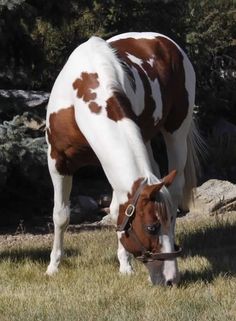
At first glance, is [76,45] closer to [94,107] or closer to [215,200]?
[215,200]

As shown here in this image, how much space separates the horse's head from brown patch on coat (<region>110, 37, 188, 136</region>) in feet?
3.93

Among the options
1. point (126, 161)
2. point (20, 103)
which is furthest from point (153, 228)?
point (20, 103)

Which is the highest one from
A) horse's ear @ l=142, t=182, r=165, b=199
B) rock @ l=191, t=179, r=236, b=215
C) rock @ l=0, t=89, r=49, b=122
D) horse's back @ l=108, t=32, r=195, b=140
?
horse's back @ l=108, t=32, r=195, b=140

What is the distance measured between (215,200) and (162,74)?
3395mm

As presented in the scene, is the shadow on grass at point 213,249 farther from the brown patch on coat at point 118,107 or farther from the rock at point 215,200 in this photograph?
the rock at point 215,200

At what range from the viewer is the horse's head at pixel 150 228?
15.5 ft

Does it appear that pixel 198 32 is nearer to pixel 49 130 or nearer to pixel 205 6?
pixel 205 6

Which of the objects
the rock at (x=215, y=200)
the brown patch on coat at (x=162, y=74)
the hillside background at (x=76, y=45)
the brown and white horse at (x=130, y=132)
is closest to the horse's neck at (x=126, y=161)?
the brown and white horse at (x=130, y=132)

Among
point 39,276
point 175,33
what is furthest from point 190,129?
point 175,33

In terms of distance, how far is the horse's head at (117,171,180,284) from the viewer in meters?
4.74

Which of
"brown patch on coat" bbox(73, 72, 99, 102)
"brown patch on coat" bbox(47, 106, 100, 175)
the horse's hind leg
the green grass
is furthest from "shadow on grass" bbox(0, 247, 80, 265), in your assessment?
"brown patch on coat" bbox(73, 72, 99, 102)

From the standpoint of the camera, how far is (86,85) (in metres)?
5.43

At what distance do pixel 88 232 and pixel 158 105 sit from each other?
8.61ft

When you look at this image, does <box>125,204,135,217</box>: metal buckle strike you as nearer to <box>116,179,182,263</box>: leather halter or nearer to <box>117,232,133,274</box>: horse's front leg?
<box>116,179,182,263</box>: leather halter
